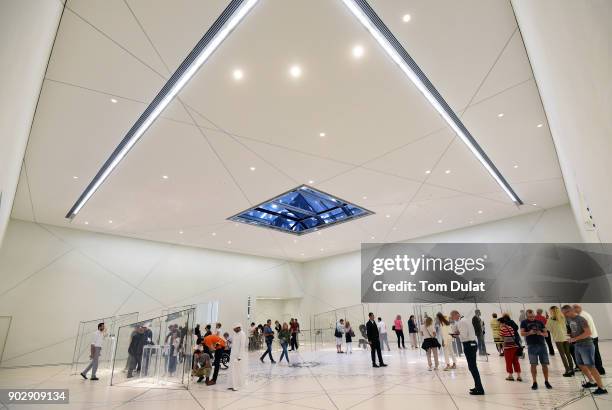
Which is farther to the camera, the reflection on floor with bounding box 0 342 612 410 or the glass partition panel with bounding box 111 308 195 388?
the glass partition panel with bounding box 111 308 195 388

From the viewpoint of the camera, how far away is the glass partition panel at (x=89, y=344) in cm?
1085

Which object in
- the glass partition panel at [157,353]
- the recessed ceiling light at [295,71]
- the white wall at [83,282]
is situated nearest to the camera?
the recessed ceiling light at [295,71]

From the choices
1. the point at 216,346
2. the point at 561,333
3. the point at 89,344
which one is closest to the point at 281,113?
the point at 216,346

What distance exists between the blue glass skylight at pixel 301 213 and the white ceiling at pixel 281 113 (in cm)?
124

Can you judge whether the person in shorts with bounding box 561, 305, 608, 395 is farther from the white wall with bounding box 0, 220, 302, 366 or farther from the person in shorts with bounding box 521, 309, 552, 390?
the white wall with bounding box 0, 220, 302, 366

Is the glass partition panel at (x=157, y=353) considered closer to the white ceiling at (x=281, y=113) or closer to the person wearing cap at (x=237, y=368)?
the person wearing cap at (x=237, y=368)

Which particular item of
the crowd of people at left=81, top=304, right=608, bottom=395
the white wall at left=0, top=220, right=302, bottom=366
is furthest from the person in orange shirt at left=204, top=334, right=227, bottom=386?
the white wall at left=0, top=220, right=302, bottom=366

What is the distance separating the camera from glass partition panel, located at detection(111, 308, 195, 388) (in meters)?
Answer: 7.50

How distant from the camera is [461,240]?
17.5 m

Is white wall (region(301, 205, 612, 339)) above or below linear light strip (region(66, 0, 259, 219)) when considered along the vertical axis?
below

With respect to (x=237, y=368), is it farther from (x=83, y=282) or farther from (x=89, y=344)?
(x=83, y=282)

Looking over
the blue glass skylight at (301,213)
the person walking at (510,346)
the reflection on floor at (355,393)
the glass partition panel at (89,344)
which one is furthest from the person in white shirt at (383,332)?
the glass partition panel at (89,344)

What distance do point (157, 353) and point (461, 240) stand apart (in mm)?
15497

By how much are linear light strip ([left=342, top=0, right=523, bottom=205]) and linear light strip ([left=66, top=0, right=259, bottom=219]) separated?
167cm
